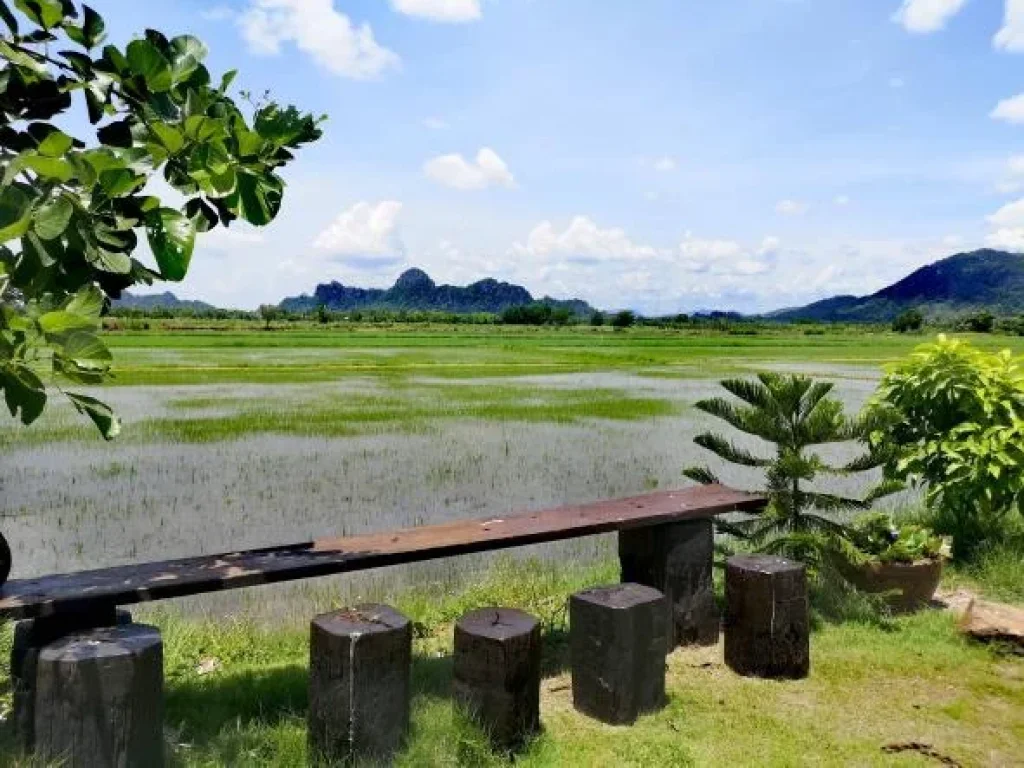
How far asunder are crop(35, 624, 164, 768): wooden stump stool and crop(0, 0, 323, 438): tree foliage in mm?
1195

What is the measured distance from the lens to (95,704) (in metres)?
2.80

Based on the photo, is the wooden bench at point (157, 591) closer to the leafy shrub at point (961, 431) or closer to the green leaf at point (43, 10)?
the green leaf at point (43, 10)

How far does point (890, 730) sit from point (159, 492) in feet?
30.0

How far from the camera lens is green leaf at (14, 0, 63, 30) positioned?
194 cm

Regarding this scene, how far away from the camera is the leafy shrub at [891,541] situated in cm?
558

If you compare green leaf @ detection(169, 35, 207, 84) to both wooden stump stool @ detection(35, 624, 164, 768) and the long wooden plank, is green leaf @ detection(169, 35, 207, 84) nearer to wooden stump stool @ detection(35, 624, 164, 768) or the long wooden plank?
wooden stump stool @ detection(35, 624, 164, 768)

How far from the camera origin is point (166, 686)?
14.8ft

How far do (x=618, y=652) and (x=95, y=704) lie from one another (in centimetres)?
226

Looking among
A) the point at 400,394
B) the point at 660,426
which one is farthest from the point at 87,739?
the point at 400,394

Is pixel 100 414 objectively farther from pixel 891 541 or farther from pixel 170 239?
pixel 891 541

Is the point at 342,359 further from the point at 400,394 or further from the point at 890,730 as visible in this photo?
the point at 890,730

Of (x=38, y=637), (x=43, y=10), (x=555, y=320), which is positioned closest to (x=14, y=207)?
(x=43, y=10)

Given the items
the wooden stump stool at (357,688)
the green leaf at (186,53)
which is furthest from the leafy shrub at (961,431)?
the green leaf at (186,53)

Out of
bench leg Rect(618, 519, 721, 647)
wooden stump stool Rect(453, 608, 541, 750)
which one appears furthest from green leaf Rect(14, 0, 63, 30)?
bench leg Rect(618, 519, 721, 647)
